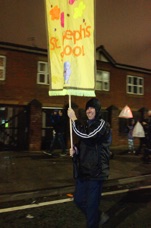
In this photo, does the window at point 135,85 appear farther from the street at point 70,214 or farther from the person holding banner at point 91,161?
the person holding banner at point 91,161

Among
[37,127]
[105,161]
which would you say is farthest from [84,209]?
[37,127]

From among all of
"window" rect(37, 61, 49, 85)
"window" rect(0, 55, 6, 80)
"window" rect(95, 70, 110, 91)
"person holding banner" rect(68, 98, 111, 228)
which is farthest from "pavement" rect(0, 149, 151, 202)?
"window" rect(95, 70, 110, 91)

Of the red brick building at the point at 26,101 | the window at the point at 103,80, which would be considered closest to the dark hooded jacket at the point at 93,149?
the red brick building at the point at 26,101

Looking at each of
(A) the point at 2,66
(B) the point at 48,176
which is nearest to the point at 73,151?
(B) the point at 48,176

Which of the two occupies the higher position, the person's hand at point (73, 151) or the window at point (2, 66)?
the window at point (2, 66)

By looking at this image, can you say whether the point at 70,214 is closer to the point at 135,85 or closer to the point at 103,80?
the point at 103,80

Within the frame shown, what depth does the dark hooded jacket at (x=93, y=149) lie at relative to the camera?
4.07 metres

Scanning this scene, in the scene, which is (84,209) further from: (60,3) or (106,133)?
(60,3)

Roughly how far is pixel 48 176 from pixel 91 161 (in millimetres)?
4822

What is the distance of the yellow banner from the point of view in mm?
4797

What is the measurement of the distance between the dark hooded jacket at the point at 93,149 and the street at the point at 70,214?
49.8 inches

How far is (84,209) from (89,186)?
392 mm

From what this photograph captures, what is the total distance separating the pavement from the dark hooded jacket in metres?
3.00

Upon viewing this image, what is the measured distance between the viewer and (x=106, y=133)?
13.7ft
